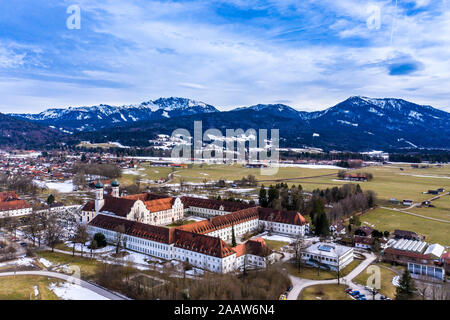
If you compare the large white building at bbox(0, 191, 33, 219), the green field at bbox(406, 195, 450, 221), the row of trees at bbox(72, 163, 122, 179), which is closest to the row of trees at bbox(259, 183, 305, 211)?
the green field at bbox(406, 195, 450, 221)

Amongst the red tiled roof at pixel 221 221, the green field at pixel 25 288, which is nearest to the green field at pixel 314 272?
the red tiled roof at pixel 221 221

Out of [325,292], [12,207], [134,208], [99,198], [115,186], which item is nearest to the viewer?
[325,292]

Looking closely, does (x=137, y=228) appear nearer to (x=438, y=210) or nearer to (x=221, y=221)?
(x=221, y=221)

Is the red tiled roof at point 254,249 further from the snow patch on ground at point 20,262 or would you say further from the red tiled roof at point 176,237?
the snow patch on ground at point 20,262

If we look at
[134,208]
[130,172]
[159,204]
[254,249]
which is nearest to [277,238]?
[254,249]

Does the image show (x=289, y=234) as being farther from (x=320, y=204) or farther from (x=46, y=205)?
(x=46, y=205)
